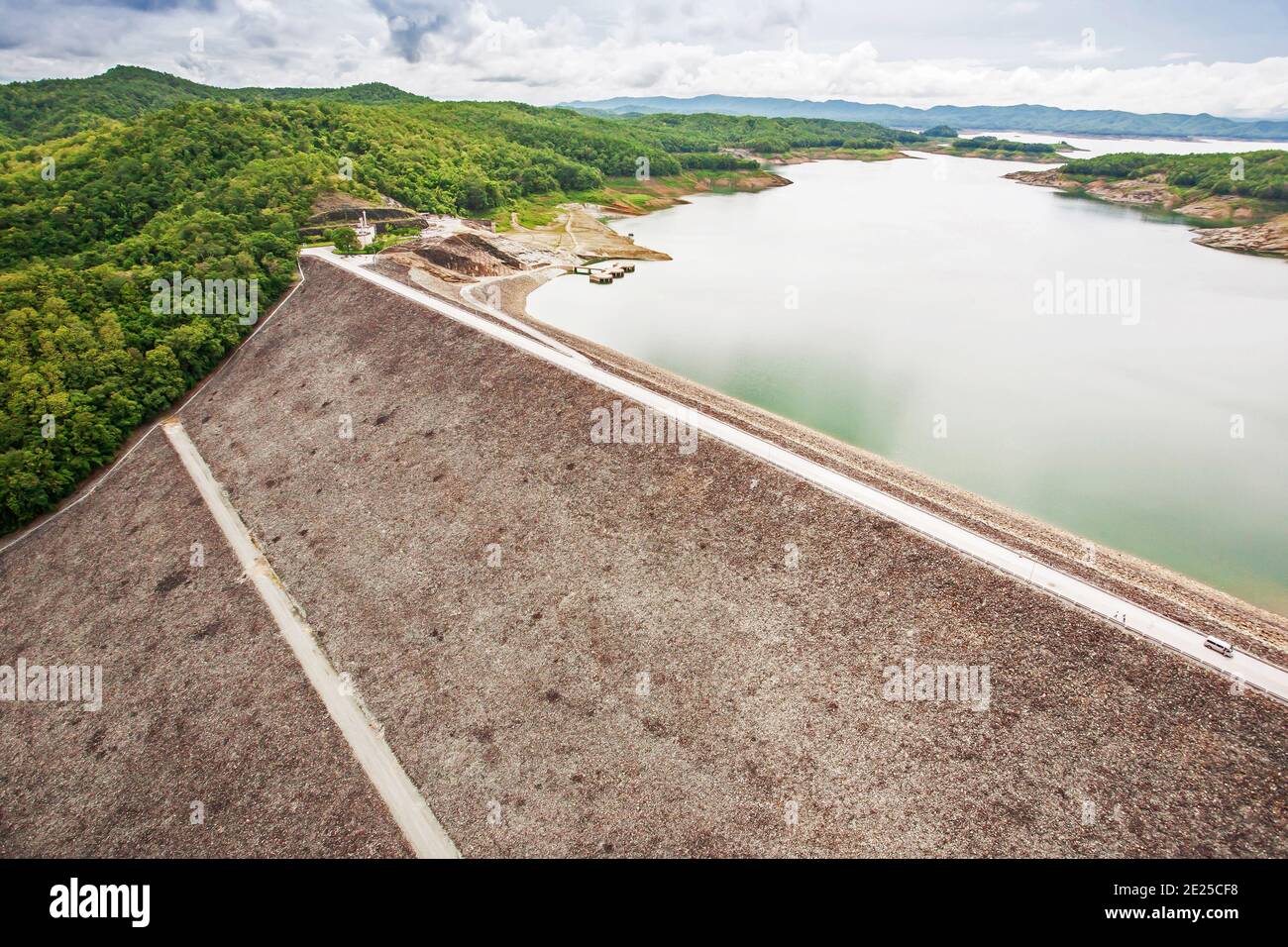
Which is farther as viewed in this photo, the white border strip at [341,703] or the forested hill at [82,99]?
the forested hill at [82,99]

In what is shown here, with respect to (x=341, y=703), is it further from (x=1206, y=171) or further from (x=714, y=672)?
(x=1206, y=171)

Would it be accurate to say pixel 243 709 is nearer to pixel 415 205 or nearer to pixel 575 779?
pixel 575 779

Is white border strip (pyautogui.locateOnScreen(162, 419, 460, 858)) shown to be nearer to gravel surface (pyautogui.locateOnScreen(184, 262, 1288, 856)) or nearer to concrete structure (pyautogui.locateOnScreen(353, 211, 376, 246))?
gravel surface (pyautogui.locateOnScreen(184, 262, 1288, 856))

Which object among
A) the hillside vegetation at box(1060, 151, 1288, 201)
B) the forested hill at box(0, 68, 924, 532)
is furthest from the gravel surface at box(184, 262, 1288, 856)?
the hillside vegetation at box(1060, 151, 1288, 201)

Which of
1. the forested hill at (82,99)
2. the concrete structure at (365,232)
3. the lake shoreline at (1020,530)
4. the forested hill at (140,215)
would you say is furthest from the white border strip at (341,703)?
the forested hill at (82,99)

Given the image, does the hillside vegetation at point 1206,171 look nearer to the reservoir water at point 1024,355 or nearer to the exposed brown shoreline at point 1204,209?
the exposed brown shoreline at point 1204,209

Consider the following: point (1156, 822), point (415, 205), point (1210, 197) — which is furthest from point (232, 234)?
point (1210, 197)
